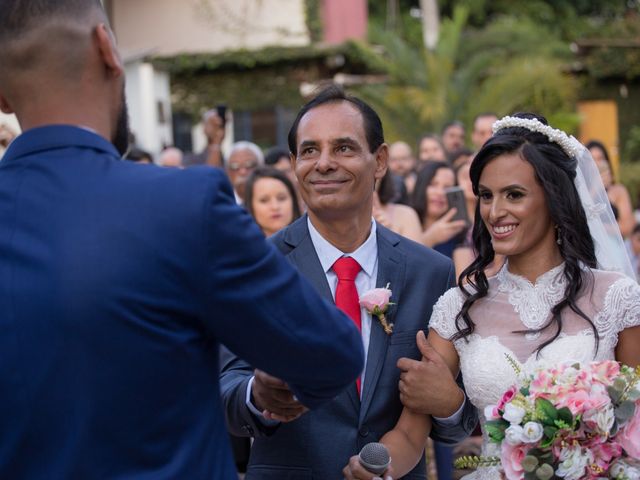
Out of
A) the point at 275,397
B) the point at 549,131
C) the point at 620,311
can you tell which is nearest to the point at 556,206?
the point at 549,131

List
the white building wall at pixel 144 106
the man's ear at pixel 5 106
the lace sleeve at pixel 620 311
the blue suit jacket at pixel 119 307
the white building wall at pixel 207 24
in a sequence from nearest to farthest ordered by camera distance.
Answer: the blue suit jacket at pixel 119 307 < the man's ear at pixel 5 106 < the lace sleeve at pixel 620 311 < the white building wall at pixel 144 106 < the white building wall at pixel 207 24

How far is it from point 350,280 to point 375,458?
0.81 meters

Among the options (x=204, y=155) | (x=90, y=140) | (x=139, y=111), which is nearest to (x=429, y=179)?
(x=204, y=155)

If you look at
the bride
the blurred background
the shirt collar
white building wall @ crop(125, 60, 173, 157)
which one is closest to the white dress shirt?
the shirt collar

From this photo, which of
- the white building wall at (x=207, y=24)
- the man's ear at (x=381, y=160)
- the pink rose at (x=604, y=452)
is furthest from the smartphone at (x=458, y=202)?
the white building wall at (x=207, y=24)

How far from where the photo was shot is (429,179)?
854 cm

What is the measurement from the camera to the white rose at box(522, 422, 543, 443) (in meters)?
A: 3.21

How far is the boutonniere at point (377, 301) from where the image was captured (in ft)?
12.0

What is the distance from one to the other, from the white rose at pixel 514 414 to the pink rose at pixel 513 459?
93mm

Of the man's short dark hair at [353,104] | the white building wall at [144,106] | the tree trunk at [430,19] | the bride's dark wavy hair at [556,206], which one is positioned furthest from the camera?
Answer: the tree trunk at [430,19]

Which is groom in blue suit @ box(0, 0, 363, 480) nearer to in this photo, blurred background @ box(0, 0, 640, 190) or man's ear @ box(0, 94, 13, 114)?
man's ear @ box(0, 94, 13, 114)

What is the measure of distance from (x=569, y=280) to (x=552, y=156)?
495 millimetres

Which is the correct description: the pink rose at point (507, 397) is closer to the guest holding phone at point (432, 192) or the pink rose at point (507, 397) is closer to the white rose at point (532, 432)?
the white rose at point (532, 432)

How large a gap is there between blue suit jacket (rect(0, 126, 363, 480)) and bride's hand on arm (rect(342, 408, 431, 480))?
1.35m
